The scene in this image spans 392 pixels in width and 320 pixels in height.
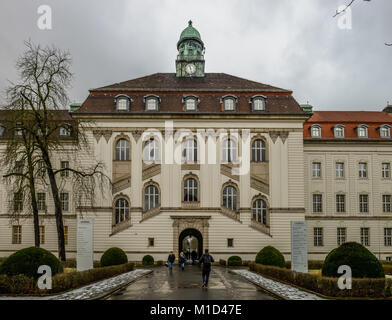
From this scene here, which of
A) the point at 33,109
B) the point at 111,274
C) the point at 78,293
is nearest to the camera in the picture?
the point at 78,293

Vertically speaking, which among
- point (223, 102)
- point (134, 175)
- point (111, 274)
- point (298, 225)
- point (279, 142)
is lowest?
point (111, 274)

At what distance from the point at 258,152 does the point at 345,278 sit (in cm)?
2573

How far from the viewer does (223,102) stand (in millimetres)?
43406

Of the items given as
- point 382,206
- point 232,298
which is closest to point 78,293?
point 232,298

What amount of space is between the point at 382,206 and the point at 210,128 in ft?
63.9

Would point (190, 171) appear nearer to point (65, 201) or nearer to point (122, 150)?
point (122, 150)

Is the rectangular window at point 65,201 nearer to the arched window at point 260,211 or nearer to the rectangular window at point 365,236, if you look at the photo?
the arched window at point 260,211

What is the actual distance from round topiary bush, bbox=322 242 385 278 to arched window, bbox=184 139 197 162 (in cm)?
2472

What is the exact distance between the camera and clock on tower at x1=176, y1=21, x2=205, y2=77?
5012 centimetres

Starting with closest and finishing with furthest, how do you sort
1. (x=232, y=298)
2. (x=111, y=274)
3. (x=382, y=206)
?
(x=232, y=298) → (x=111, y=274) → (x=382, y=206)

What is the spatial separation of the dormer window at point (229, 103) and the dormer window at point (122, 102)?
879cm

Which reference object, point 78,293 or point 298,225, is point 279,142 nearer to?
point 298,225

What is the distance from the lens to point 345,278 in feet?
58.1

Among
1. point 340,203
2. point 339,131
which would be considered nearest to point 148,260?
point 340,203
